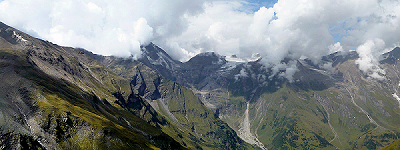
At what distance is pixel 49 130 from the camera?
102m

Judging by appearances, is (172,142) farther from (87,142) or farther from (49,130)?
(49,130)

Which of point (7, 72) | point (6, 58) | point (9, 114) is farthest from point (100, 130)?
point (6, 58)

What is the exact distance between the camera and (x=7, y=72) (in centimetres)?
14400

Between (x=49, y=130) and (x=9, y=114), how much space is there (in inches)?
757

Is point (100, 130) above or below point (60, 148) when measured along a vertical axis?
above

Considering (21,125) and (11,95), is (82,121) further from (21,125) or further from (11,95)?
(11,95)

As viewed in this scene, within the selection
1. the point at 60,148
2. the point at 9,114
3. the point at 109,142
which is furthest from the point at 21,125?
the point at 109,142

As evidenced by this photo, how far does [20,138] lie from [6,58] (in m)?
142

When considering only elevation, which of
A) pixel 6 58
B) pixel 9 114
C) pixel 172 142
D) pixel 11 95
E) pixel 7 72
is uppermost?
Answer: pixel 6 58

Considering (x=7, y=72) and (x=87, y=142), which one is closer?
(x=87, y=142)

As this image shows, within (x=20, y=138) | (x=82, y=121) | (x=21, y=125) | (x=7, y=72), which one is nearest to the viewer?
(x=20, y=138)

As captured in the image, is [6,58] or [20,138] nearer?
[20,138]

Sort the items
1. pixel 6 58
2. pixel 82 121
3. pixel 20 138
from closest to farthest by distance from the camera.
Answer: pixel 20 138 → pixel 82 121 → pixel 6 58

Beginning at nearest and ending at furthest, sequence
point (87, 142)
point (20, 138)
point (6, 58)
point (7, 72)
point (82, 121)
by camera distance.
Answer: point (20, 138)
point (87, 142)
point (82, 121)
point (7, 72)
point (6, 58)
